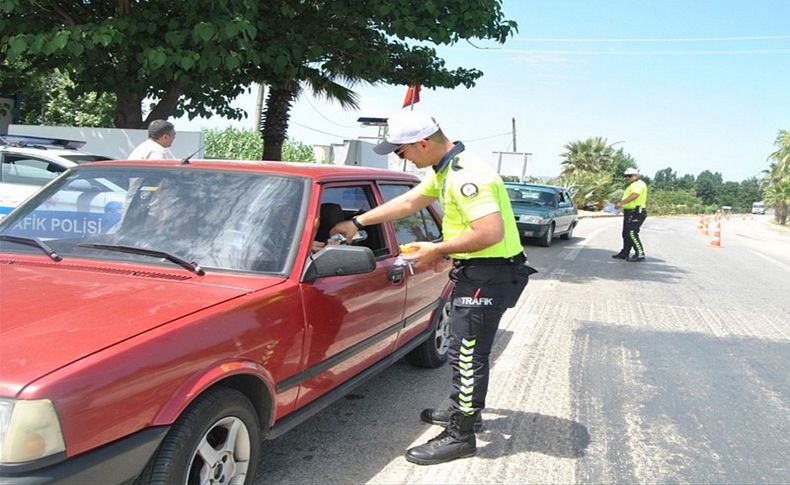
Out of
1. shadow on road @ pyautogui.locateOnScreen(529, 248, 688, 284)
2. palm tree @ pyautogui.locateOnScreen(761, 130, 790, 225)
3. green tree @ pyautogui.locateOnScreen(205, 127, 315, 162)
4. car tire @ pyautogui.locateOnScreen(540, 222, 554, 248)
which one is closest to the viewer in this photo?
shadow on road @ pyautogui.locateOnScreen(529, 248, 688, 284)

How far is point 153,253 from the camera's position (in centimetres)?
291

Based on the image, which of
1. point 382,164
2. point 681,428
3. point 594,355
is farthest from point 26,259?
point 382,164

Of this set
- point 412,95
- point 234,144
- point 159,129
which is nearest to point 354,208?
point 159,129

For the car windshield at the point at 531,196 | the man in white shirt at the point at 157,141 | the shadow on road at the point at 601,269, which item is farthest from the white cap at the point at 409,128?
the car windshield at the point at 531,196

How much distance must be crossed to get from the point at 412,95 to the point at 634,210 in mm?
5135

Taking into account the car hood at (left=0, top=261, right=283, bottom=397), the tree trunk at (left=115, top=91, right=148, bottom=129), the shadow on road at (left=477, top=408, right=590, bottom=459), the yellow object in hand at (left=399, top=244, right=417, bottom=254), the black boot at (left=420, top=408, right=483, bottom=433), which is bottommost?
the shadow on road at (left=477, top=408, right=590, bottom=459)

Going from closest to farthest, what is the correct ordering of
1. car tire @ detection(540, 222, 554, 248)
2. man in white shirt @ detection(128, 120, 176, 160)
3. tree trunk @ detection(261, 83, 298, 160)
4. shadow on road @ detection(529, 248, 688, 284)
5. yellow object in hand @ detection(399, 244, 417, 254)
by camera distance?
yellow object in hand @ detection(399, 244, 417, 254)
man in white shirt @ detection(128, 120, 176, 160)
shadow on road @ detection(529, 248, 688, 284)
tree trunk @ detection(261, 83, 298, 160)
car tire @ detection(540, 222, 554, 248)

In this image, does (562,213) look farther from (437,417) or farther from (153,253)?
(153,253)

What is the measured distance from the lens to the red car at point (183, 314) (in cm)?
191

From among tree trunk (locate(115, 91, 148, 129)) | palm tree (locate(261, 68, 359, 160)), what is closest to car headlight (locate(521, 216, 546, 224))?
palm tree (locate(261, 68, 359, 160))

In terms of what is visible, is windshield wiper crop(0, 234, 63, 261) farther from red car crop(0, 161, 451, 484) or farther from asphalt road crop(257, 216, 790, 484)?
asphalt road crop(257, 216, 790, 484)

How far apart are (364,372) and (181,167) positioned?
5.16 ft

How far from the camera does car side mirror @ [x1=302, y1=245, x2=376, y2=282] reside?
292 cm

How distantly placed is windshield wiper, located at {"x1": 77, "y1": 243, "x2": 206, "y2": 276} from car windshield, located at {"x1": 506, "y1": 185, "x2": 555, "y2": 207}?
13.1 metres
